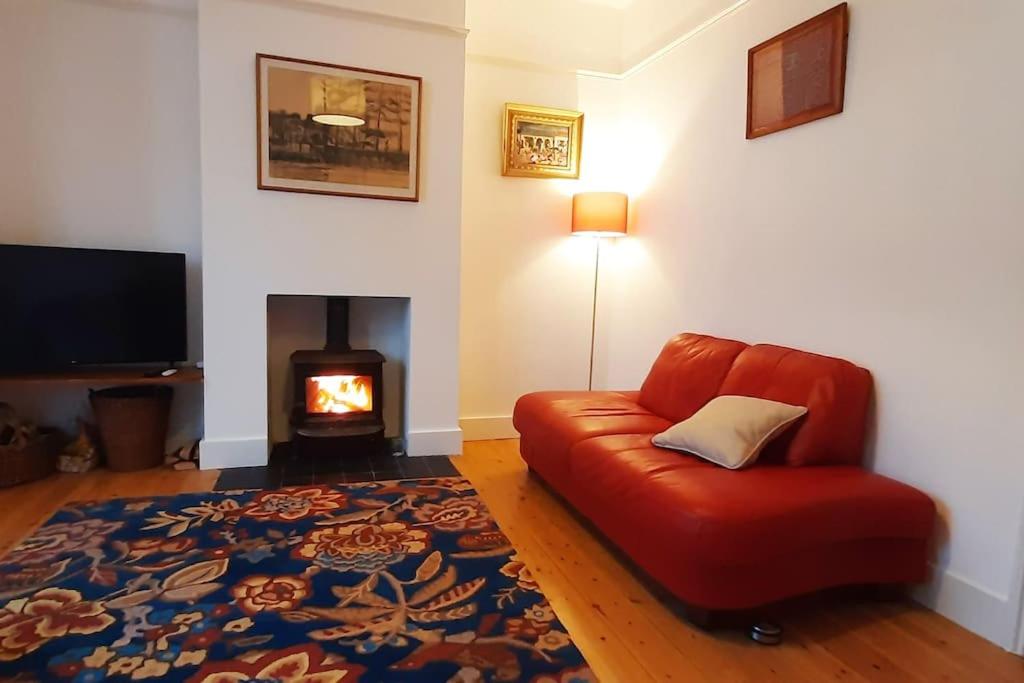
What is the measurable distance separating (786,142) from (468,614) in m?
2.45

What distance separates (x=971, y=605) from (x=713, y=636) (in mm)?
899

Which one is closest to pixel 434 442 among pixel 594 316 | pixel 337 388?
pixel 337 388

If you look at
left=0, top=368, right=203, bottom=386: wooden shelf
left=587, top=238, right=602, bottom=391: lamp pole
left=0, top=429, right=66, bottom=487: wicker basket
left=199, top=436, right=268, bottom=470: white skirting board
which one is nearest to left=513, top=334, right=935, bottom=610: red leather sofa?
left=587, top=238, right=602, bottom=391: lamp pole

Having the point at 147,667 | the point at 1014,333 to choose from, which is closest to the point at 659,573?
the point at 1014,333

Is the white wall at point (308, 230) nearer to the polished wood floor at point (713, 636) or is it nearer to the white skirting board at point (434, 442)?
the white skirting board at point (434, 442)

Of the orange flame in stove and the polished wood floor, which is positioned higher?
the orange flame in stove

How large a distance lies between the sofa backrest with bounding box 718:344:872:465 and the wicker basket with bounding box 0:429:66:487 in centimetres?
350

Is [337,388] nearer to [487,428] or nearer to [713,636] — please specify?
[487,428]

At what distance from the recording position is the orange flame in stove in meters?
3.57

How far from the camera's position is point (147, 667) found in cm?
165

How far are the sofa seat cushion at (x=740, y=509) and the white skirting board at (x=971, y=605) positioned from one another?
0.18 m

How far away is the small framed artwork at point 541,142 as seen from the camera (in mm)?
3932

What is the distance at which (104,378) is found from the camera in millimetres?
3023

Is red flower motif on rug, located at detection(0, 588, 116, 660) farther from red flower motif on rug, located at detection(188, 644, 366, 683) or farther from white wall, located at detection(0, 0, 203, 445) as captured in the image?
white wall, located at detection(0, 0, 203, 445)
